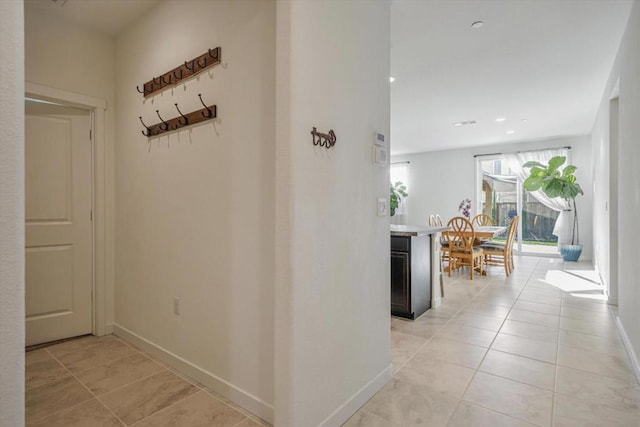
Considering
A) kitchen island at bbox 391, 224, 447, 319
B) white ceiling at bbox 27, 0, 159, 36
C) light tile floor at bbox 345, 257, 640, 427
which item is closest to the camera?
light tile floor at bbox 345, 257, 640, 427

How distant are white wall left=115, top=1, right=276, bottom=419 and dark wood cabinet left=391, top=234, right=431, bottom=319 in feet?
6.20

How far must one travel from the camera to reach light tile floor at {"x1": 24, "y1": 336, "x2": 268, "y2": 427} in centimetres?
175

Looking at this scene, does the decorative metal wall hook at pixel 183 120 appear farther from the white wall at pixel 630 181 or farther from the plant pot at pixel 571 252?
the plant pot at pixel 571 252

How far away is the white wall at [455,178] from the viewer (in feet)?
22.7

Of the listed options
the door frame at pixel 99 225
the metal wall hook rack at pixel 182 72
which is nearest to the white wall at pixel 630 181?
the metal wall hook rack at pixel 182 72

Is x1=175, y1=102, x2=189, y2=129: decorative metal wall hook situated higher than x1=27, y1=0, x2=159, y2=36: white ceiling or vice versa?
x1=27, y1=0, x2=159, y2=36: white ceiling

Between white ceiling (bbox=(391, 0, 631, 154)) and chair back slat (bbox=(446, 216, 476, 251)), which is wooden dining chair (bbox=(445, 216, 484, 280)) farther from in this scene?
white ceiling (bbox=(391, 0, 631, 154))

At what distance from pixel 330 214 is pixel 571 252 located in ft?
23.1

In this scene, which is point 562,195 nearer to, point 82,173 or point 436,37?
point 436,37

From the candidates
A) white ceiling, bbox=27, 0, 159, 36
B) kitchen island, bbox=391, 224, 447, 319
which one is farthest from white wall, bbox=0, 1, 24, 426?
kitchen island, bbox=391, 224, 447, 319

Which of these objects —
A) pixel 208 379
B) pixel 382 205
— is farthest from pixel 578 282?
pixel 208 379

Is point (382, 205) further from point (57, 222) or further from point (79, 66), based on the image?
point (79, 66)

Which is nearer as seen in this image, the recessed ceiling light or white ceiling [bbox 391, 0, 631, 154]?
white ceiling [bbox 391, 0, 631, 154]

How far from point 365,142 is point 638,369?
2.33m
